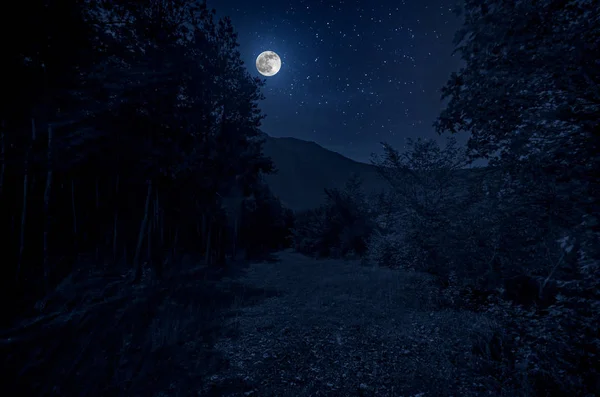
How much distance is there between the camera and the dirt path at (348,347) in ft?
17.1

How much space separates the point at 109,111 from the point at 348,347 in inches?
589

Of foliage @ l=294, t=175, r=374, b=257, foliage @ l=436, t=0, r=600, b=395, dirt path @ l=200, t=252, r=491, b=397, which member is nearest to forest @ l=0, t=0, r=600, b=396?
foliage @ l=436, t=0, r=600, b=395

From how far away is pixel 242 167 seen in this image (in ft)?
69.6

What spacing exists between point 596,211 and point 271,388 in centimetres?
614

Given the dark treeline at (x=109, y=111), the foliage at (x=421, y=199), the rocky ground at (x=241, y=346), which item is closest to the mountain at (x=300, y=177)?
the dark treeline at (x=109, y=111)

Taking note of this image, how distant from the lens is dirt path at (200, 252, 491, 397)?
521 cm

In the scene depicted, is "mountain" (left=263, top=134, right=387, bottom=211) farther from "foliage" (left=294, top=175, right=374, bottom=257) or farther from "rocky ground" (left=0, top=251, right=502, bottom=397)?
"rocky ground" (left=0, top=251, right=502, bottom=397)

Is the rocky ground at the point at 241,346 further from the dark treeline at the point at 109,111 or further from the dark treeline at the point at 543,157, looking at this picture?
the dark treeline at the point at 109,111

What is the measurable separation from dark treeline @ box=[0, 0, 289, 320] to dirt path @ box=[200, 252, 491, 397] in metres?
9.16

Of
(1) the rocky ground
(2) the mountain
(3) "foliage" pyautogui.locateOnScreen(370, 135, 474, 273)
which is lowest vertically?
(1) the rocky ground

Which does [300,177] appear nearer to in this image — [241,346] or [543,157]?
[241,346]

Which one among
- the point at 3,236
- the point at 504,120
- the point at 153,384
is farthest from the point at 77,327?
the point at 3,236

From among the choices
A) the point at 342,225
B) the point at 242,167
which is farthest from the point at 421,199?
the point at 342,225

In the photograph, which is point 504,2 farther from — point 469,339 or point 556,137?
point 469,339
